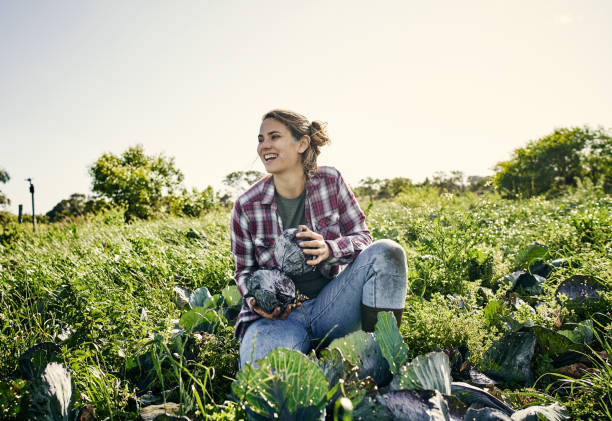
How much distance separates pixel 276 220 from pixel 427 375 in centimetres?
112

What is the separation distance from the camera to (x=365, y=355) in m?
1.11

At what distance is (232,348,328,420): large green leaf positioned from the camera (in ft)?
2.79

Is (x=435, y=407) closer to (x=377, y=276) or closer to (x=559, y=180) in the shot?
(x=377, y=276)

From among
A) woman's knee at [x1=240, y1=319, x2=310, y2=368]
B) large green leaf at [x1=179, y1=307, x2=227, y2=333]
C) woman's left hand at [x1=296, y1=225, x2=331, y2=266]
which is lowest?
woman's knee at [x1=240, y1=319, x2=310, y2=368]

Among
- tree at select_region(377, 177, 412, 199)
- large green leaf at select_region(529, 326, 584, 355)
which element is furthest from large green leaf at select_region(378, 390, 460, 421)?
tree at select_region(377, 177, 412, 199)

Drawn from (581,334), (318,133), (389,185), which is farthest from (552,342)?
(389,185)

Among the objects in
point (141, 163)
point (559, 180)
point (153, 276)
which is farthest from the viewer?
point (141, 163)

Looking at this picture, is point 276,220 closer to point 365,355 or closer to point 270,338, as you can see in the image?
point 270,338

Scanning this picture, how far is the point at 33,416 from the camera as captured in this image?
0.95m

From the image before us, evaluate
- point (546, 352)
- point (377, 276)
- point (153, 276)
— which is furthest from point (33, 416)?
point (546, 352)

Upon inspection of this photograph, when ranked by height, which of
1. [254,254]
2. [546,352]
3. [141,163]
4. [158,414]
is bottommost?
[546,352]

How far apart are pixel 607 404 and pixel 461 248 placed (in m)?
1.38

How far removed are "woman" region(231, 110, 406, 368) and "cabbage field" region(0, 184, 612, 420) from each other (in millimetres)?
231

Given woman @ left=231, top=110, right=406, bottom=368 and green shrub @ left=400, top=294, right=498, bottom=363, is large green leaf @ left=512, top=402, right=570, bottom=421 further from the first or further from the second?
woman @ left=231, top=110, right=406, bottom=368
